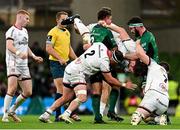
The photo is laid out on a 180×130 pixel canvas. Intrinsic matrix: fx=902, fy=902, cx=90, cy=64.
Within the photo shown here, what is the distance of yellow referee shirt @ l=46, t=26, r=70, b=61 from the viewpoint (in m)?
19.7

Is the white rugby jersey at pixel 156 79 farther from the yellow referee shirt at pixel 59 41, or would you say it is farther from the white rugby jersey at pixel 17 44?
the white rugby jersey at pixel 17 44

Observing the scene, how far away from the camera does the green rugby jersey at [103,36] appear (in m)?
19.1

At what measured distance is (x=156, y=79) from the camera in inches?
707

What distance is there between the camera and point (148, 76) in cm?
1811

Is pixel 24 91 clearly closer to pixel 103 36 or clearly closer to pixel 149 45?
pixel 103 36

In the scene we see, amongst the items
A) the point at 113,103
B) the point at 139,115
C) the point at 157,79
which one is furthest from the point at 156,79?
the point at 113,103

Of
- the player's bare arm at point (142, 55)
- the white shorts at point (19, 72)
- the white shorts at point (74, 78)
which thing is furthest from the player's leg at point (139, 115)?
the white shorts at point (19, 72)

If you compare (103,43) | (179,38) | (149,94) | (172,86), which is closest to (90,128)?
(149,94)

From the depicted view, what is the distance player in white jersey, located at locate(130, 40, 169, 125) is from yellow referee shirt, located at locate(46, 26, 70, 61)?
2.22 metres

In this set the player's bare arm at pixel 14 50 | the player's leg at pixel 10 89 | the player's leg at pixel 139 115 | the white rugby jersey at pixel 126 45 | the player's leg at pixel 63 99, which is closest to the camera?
the player's leg at pixel 139 115

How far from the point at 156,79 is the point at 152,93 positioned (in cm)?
31

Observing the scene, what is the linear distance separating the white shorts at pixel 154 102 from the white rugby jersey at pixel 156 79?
0.10 meters

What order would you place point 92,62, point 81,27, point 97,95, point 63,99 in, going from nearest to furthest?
point 92,62
point 63,99
point 81,27
point 97,95

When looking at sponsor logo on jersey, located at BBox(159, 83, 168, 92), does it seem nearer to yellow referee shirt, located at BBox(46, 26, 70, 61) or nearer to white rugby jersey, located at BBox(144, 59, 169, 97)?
white rugby jersey, located at BBox(144, 59, 169, 97)
